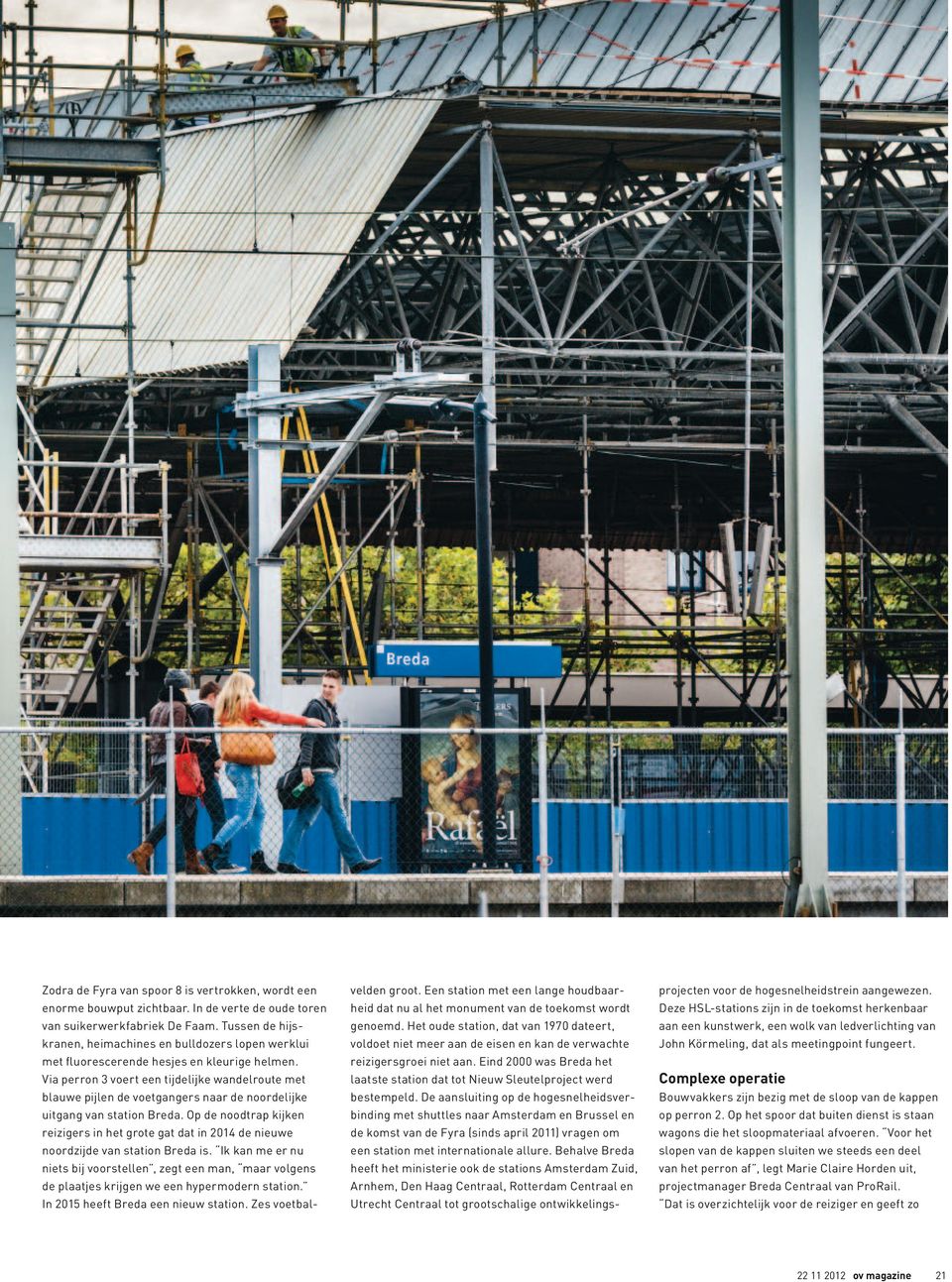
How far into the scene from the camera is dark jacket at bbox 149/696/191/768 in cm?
1764

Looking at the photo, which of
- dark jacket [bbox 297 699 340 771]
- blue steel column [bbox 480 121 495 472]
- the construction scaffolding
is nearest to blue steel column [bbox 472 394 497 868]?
dark jacket [bbox 297 699 340 771]

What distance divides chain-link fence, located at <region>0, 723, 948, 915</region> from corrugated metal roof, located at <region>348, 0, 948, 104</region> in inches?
A: 421

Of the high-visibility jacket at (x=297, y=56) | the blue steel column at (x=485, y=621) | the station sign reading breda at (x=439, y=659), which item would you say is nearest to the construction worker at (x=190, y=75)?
the high-visibility jacket at (x=297, y=56)

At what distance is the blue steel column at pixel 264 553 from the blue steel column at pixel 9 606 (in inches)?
127

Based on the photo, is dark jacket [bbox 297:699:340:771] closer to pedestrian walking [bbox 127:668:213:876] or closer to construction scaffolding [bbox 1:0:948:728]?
pedestrian walking [bbox 127:668:213:876]

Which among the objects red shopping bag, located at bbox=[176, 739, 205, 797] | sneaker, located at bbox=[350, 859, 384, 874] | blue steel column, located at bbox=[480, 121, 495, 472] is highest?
blue steel column, located at bbox=[480, 121, 495, 472]

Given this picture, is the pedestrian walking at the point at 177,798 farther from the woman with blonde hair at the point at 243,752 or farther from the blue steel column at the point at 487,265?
the blue steel column at the point at 487,265

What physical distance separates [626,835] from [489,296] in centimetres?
826

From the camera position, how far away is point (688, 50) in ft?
98.6

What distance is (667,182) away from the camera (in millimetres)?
30781

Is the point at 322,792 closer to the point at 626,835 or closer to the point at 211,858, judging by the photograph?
the point at 211,858
